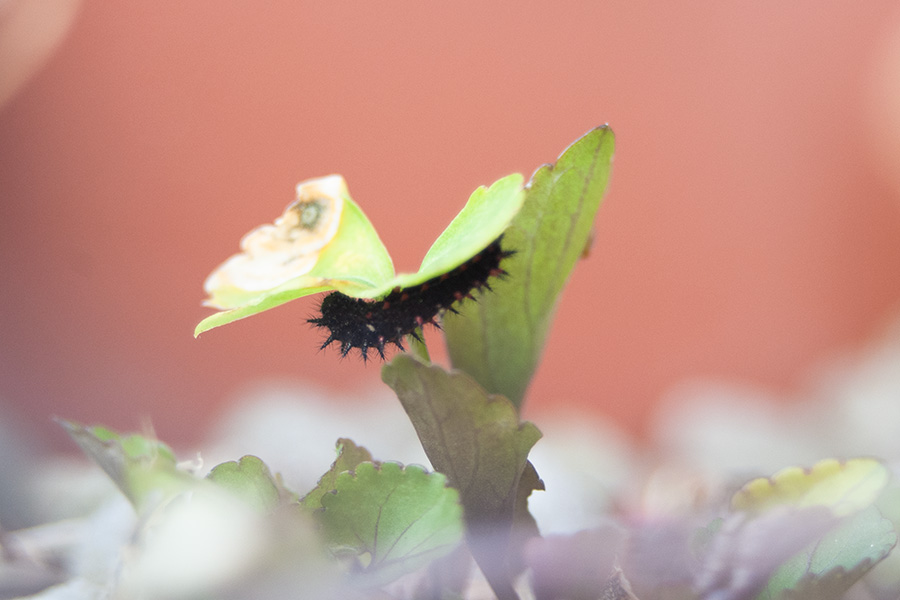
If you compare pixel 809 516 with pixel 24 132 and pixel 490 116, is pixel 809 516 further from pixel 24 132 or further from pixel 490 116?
pixel 24 132

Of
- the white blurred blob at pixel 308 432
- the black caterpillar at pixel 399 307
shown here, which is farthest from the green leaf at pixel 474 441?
the white blurred blob at pixel 308 432

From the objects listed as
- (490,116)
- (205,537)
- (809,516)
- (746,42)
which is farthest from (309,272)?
A: (746,42)

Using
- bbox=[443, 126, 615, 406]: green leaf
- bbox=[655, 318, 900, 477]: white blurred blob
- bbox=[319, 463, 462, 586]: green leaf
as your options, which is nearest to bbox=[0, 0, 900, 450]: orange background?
bbox=[655, 318, 900, 477]: white blurred blob

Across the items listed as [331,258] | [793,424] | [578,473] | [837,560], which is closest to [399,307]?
[331,258]

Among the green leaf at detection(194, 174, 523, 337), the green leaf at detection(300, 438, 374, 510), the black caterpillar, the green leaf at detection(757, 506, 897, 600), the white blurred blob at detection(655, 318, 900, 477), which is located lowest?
the green leaf at detection(757, 506, 897, 600)

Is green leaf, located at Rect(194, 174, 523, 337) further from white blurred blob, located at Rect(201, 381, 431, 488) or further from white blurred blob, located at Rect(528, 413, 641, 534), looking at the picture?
white blurred blob, located at Rect(201, 381, 431, 488)

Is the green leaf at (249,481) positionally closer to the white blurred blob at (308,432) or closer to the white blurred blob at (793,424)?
the white blurred blob at (308,432)
